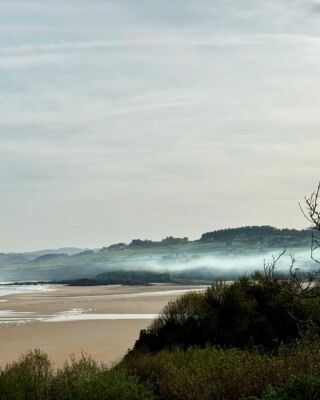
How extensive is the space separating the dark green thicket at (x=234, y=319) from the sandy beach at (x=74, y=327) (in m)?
2.07

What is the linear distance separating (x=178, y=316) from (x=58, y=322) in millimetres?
18369

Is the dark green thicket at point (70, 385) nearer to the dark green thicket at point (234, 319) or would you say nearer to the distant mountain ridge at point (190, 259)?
the dark green thicket at point (234, 319)

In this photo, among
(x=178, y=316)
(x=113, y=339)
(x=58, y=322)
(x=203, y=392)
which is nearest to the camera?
(x=203, y=392)

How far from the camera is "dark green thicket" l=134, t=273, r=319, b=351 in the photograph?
73.5ft

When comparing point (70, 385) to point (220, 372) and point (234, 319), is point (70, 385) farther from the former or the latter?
point (234, 319)

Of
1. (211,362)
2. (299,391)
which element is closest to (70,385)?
(211,362)

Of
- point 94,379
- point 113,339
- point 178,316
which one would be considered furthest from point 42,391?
point 113,339

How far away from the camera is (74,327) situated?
37.5 meters

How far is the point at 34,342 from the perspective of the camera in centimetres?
3206

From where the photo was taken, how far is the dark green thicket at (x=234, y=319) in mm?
22391

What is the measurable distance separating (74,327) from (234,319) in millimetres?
16278

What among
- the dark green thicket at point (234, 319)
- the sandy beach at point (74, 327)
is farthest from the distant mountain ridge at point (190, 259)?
the dark green thicket at point (234, 319)

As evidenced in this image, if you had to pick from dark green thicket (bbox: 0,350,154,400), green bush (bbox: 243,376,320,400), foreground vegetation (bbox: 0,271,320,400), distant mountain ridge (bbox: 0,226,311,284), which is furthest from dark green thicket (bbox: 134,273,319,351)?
distant mountain ridge (bbox: 0,226,311,284)

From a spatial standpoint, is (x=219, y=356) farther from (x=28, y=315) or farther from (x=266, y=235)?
(x=266, y=235)
